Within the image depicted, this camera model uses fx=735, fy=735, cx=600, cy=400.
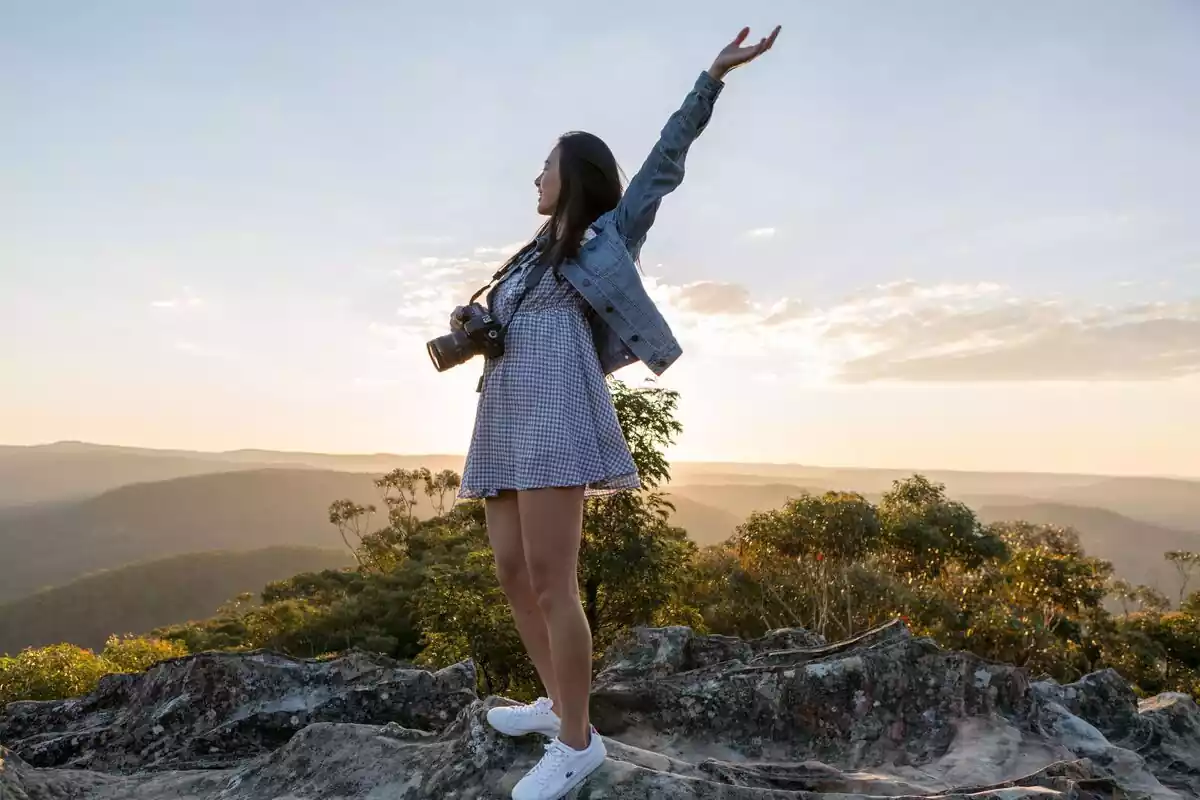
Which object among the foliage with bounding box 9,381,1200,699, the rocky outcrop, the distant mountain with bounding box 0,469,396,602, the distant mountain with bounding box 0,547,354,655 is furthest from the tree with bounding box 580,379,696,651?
the distant mountain with bounding box 0,469,396,602

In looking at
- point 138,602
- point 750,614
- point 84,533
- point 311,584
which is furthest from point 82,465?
point 750,614

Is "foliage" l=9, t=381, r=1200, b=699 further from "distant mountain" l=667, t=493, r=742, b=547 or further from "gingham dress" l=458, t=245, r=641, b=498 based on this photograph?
"distant mountain" l=667, t=493, r=742, b=547

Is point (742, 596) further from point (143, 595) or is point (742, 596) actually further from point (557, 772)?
point (143, 595)

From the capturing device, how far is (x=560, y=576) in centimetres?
238

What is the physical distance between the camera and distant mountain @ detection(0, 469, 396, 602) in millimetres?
100562

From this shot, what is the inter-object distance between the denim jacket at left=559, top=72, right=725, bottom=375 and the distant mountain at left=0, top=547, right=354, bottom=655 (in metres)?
55.0

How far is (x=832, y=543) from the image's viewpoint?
1788 cm

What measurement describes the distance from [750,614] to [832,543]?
264 centimetres

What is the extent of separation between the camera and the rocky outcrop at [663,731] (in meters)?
2.78

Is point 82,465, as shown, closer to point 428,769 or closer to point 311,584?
point 311,584

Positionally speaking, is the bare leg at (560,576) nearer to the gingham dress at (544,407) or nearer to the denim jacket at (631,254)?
the gingham dress at (544,407)

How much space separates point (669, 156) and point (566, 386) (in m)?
0.84

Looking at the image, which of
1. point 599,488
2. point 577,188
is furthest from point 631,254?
point 599,488

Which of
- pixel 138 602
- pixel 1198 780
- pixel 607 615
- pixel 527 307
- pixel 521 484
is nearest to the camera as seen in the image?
pixel 521 484
